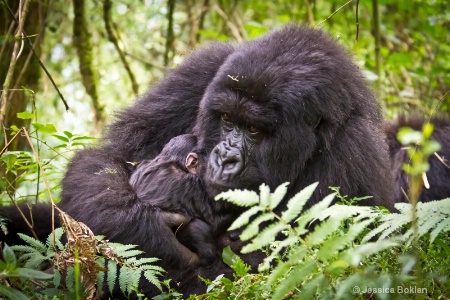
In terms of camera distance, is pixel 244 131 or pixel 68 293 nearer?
pixel 68 293

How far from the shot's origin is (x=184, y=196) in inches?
141

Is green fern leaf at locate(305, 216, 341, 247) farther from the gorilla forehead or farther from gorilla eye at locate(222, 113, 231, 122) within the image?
gorilla eye at locate(222, 113, 231, 122)

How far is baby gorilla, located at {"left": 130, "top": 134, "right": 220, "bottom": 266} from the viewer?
351cm

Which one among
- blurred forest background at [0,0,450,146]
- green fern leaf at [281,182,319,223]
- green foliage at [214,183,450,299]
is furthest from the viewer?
blurred forest background at [0,0,450,146]

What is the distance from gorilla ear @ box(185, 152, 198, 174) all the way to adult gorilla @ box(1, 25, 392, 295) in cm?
8

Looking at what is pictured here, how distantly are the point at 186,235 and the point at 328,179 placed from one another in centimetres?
90

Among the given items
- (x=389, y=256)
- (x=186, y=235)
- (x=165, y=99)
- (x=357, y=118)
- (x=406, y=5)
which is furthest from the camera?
(x=406, y=5)

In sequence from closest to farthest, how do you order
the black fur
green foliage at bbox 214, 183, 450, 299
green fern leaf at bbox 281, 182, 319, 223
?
green foliage at bbox 214, 183, 450, 299 < green fern leaf at bbox 281, 182, 319, 223 < the black fur

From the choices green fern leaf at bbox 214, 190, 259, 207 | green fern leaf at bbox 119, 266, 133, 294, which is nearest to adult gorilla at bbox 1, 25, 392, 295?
green fern leaf at bbox 119, 266, 133, 294

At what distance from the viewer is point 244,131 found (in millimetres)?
3594

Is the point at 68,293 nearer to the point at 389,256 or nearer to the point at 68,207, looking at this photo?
the point at 68,207

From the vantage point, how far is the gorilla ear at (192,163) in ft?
12.2

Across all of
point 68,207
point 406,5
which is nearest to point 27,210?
point 68,207

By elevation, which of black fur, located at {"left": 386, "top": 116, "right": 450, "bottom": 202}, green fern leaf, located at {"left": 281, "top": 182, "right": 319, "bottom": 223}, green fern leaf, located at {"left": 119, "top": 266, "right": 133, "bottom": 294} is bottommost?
black fur, located at {"left": 386, "top": 116, "right": 450, "bottom": 202}
